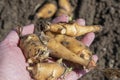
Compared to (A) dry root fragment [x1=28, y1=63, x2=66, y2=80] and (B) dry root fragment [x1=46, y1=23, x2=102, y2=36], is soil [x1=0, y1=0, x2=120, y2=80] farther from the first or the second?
(A) dry root fragment [x1=28, y1=63, x2=66, y2=80]

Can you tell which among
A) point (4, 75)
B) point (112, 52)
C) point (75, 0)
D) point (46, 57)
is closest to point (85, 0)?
point (75, 0)

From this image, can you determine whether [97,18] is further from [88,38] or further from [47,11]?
[88,38]

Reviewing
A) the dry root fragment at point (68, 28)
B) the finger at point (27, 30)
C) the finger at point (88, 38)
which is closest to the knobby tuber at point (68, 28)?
the dry root fragment at point (68, 28)

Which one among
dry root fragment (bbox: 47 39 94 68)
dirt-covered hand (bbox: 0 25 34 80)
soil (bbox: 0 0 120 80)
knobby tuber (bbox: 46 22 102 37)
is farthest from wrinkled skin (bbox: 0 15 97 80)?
soil (bbox: 0 0 120 80)

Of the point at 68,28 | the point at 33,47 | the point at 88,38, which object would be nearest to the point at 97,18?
the point at 88,38

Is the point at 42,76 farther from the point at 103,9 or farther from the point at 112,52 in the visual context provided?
the point at 103,9

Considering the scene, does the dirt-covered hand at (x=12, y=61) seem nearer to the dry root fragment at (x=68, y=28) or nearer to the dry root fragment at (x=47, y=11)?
the dry root fragment at (x=68, y=28)
